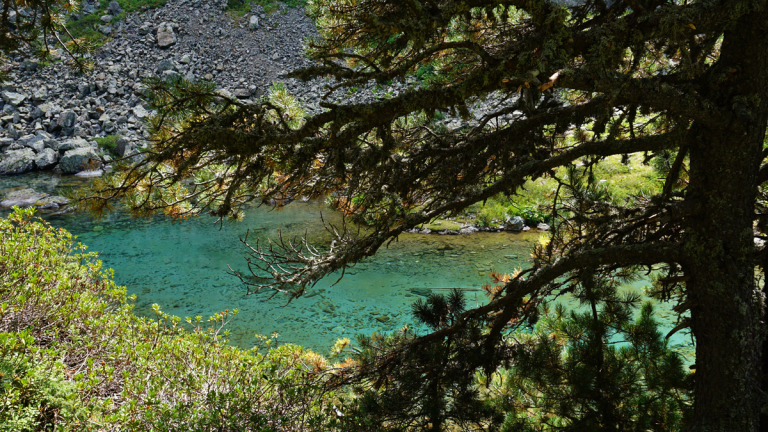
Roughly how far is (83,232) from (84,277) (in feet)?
24.3

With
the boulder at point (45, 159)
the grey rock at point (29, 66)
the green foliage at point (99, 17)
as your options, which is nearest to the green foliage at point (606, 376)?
the boulder at point (45, 159)

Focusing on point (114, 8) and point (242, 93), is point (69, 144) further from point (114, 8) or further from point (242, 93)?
point (114, 8)

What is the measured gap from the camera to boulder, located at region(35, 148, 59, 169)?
1612 cm

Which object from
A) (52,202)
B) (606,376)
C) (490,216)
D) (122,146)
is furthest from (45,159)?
(606,376)

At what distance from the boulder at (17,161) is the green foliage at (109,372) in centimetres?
1451

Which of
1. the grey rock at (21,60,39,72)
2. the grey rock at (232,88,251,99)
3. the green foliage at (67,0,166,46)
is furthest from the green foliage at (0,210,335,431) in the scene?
the green foliage at (67,0,166,46)

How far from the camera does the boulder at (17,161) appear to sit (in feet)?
50.7

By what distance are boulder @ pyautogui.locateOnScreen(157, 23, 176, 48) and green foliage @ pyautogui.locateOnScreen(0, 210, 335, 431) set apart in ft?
76.8

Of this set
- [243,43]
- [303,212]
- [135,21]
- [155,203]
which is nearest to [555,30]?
[155,203]

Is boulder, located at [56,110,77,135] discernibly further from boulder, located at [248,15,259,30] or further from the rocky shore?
boulder, located at [248,15,259,30]

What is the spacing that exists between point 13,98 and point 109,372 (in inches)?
853

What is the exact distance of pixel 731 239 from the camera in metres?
2.07

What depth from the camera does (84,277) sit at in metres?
4.15

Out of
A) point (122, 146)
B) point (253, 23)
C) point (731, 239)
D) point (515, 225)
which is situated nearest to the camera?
point (731, 239)
